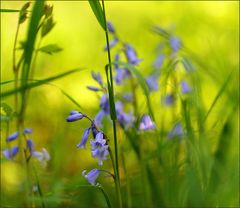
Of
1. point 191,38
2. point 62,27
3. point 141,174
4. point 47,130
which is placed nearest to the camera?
point 141,174

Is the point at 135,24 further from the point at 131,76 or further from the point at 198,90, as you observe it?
the point at 198,90

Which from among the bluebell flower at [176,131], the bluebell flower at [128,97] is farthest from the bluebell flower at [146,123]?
the bluebell flower at [128,97]

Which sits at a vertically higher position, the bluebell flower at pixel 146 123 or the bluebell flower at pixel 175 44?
the bluebell flower at pixel 175 44

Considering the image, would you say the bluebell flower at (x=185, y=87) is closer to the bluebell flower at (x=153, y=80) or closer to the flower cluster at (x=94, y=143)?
the bluebell flower at (x=153, y=80)

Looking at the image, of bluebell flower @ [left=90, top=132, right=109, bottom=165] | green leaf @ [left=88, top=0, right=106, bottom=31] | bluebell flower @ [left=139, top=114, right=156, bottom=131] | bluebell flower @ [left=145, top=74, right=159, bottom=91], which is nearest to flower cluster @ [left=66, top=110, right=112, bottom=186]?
bluebell flower @ [left=90, top=132, right=109, bottom=165]

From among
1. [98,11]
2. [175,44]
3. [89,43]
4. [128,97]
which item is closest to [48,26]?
[98,11]

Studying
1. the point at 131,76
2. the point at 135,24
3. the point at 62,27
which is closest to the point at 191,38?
the point at 135,24
